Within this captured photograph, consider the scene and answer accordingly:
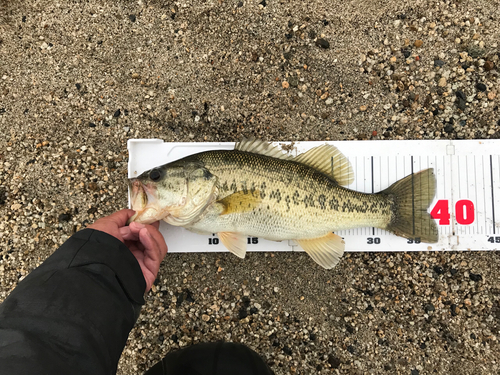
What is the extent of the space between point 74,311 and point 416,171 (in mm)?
2263

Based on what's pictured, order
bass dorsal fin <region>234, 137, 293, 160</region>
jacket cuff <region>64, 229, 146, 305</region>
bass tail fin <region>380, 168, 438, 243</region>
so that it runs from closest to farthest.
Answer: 1. jacket cuff <region>64, 229, 146, 305</region>
2. bass dorsal fin <region>234, 137, 293, 160</region>
3. bass tail fin <region>380, 168, 438, 243</region>

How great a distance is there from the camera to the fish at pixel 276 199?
188cm

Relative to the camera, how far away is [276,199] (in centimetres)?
193

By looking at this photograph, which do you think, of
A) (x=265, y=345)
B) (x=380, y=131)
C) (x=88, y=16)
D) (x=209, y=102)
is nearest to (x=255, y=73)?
(x=209, y=102)

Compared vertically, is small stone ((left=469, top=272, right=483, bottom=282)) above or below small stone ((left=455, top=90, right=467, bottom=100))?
below

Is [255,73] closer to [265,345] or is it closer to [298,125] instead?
[298,125]

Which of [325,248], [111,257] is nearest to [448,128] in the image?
[325,248]

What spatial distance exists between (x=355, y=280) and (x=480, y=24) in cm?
211

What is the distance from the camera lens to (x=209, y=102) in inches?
93.8

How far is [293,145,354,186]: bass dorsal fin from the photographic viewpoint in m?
2.10

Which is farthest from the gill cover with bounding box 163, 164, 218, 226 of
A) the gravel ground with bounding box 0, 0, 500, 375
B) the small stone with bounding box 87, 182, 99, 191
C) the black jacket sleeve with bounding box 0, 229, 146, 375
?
the small stone with bounding box 87, 182, 99, 191

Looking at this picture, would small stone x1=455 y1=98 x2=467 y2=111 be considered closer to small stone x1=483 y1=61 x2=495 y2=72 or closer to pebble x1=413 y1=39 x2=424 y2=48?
small stone x1=483 y1=61 x2=495 y2=72

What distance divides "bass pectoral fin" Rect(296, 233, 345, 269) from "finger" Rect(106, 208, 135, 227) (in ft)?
3.58

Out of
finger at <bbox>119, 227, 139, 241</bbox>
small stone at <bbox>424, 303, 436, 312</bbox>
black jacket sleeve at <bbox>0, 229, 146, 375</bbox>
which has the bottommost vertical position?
small stone at <bbox>424, 303, 436, 312</bbox>
